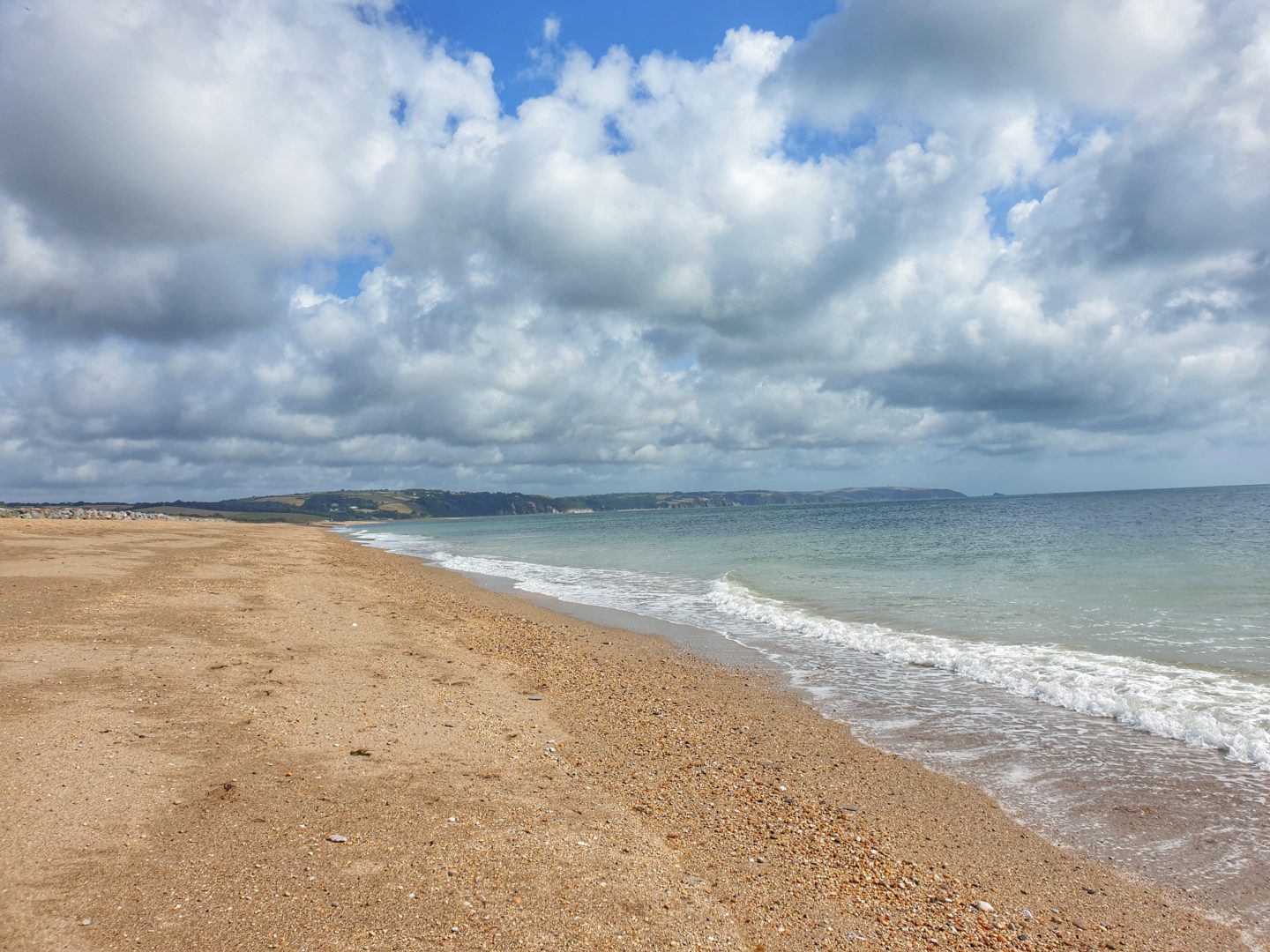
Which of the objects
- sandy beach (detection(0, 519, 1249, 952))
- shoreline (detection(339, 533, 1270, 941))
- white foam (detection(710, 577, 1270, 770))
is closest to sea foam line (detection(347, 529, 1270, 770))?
white foam (detection(710, 577, 1270, 770))

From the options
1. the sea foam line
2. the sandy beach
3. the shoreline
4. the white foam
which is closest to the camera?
the sandy beach

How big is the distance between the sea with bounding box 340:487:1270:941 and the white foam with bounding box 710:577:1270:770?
0.04 meters

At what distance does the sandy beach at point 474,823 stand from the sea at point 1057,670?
0.79 metres

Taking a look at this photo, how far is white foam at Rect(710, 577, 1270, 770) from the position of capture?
872 centimetres

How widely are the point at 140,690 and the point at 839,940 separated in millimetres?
8611

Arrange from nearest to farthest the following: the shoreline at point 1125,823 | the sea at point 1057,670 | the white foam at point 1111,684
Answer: the shoreline at point 1125,823 → the sea at point 1057,670 → the white foam at point 1111,684

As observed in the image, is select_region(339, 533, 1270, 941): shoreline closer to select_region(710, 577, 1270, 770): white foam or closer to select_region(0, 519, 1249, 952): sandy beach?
select_region(0, 519, 1249, 952): sandy beach

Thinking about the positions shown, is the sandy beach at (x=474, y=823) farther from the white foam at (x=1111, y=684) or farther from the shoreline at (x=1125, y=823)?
the white foam at (x=1111, y=684)

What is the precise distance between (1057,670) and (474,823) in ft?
36.1

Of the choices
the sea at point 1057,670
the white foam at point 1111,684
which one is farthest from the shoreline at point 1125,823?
the white foam at point 1111,684

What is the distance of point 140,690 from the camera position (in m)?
8.32

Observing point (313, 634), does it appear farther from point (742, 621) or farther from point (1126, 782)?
point (1126, 782)

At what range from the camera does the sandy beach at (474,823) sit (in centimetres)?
423

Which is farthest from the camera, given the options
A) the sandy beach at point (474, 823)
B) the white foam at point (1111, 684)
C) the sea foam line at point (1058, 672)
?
the sea foam line at point (1058, 672)
